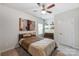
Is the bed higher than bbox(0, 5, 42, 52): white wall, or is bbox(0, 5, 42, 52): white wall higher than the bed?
bbox(0, 5, 42, 52): white wall

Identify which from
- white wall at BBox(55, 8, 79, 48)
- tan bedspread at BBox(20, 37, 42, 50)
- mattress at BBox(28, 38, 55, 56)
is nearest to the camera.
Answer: mattress at BBox(28, 38, 55, 56)

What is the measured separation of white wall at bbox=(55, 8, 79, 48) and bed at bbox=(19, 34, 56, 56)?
0.21m

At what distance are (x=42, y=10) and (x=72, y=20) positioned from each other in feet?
1.95

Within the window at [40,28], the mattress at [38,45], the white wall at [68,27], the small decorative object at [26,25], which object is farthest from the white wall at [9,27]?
the white wall at [68,27]

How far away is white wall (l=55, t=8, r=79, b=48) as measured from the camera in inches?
61.5

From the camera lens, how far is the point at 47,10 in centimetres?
167

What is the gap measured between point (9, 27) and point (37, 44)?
0.62 meters

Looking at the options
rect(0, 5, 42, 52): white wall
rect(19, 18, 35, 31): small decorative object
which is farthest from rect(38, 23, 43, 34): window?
rect(0, 5, 42, 52): white wall

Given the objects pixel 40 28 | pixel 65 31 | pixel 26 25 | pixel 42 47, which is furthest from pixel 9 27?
pixel 65 31

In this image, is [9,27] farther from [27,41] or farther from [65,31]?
[65,31]

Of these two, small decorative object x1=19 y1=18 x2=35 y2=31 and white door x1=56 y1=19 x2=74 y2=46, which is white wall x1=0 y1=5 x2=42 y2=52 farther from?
white door x1=56 y1=19 x2=74 y2=46

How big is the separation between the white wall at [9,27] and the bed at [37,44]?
165mm

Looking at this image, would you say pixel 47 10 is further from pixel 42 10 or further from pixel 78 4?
pixel 78 4

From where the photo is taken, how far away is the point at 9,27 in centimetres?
163
